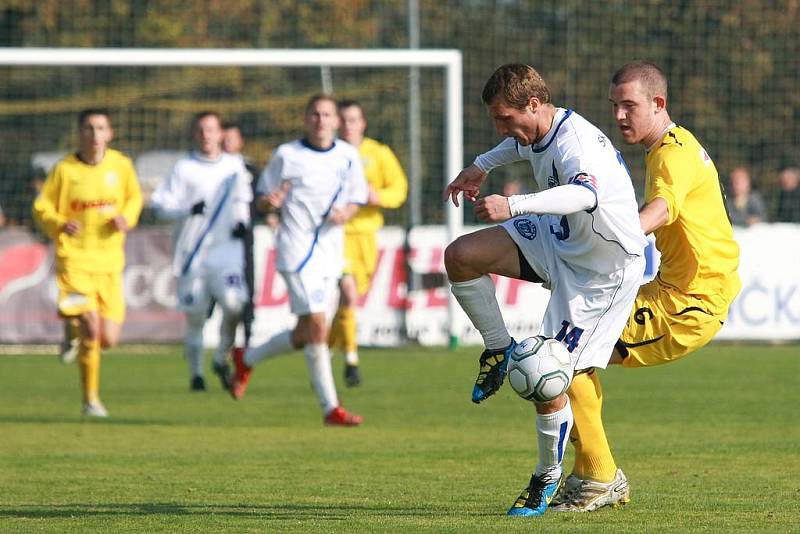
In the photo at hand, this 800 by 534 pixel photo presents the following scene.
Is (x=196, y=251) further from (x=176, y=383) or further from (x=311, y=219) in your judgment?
(x=311, y=219)

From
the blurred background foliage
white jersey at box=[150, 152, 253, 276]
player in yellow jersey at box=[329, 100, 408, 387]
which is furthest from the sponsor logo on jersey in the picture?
the blurred background foliage

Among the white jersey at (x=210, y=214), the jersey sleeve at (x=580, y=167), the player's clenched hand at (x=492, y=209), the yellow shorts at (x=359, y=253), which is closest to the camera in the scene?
the player's clenched hand at (x=492, y=209)

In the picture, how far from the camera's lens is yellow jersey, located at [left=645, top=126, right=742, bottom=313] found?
708 centimetres

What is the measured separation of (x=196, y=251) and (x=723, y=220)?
7746mm

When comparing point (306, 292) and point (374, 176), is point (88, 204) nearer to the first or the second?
point (306, 292)

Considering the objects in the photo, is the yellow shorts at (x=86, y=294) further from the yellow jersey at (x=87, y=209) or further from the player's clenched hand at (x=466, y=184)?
the player's clenched hand at (x=466, y=184)

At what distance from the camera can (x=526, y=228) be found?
22.6 feet

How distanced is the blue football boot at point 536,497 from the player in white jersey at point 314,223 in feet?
13.7

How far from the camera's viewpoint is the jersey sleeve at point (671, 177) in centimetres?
675

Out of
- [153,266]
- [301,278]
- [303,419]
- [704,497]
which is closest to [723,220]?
[704,497]

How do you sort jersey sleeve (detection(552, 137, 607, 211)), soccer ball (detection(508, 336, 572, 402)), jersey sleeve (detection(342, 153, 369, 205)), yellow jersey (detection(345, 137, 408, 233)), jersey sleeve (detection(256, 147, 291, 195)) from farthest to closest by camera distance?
yellow jersey (detection(345, 137, 408, 233))
jersey sleeve (detection(342, 153, 369, 205))
jersey sleeve (detection(256, 147, 291, 195))
soccer ball (detection(508, 336, 572, 402))
jersey sleeve (detection(552, 137, 607, 211))

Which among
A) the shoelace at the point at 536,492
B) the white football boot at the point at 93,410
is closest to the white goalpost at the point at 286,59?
the white football boot at the point at 93,410

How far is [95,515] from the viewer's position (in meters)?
6.90

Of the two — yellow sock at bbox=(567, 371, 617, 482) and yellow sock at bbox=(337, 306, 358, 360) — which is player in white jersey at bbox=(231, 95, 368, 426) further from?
yellow sock at bbox=(567, 371, 617, 482)
